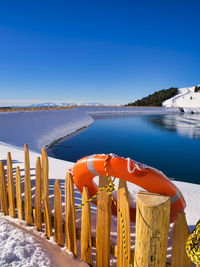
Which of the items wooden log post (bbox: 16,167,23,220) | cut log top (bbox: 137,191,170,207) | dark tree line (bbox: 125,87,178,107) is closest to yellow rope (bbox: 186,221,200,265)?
cut log top (bbox: 137,191,170,207)

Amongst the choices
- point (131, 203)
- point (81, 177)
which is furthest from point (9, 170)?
point (131, 203)

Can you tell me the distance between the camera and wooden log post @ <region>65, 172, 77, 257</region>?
159 centimetres

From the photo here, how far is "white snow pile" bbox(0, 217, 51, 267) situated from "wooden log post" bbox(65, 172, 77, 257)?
0.81ft

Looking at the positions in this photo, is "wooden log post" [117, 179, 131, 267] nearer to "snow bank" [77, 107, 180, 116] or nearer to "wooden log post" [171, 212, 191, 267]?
"wooden log post" [171, 212, 191, 267]

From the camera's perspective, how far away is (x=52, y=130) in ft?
51.1

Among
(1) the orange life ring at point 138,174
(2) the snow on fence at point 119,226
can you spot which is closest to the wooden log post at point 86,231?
(2) the snow on fence at point 119,226

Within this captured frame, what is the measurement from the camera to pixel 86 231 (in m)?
1.59

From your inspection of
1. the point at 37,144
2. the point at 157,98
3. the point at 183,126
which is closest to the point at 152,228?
the point at 37,144

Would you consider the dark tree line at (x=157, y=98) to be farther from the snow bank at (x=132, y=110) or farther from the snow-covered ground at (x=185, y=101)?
the snow bank at (x=132, y=110)

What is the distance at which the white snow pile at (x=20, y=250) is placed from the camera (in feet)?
5.43

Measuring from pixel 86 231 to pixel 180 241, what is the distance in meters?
0.78

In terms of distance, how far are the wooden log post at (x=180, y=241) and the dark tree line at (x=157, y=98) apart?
243 feet

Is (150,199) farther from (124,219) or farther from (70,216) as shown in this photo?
(70,216)

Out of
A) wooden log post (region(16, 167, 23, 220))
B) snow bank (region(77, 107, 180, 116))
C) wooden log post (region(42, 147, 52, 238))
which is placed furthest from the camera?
snow bank (region(77, 107, 180, 116))
